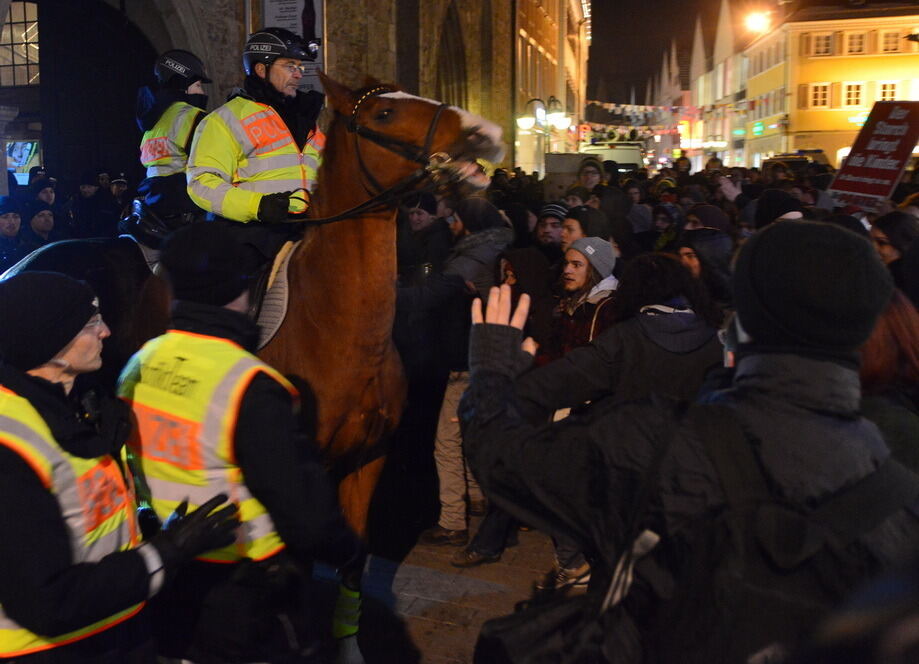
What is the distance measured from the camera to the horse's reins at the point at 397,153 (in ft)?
13.9

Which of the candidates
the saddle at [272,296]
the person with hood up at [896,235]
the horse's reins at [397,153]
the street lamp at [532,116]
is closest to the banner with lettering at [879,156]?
the person with hood up at [896,235]

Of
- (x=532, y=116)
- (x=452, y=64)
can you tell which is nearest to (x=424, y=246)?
(x=452, y=64)

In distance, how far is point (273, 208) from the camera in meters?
4.49

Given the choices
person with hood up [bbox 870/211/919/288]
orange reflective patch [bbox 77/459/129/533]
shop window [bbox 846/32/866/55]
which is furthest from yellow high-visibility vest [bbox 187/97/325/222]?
shop window [bbox 846/32/866/55]

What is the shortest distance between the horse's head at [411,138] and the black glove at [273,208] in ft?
1.48

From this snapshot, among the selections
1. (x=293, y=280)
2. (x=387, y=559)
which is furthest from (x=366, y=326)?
(x=387, y=559)

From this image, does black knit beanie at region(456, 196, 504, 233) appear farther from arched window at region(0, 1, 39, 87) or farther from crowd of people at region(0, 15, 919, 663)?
arched window at region(0, 1, 39, 87)

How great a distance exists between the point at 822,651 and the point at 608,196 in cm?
917

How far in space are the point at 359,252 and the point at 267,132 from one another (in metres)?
1.02

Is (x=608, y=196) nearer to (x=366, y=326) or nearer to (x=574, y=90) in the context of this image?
(x=366, y=326)

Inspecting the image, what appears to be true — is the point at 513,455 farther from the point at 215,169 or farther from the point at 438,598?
the point at 438,598

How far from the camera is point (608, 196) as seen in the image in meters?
9.97

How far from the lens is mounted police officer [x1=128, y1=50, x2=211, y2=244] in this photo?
18.2 ft

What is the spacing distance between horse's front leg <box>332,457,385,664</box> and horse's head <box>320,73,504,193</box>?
142cm
